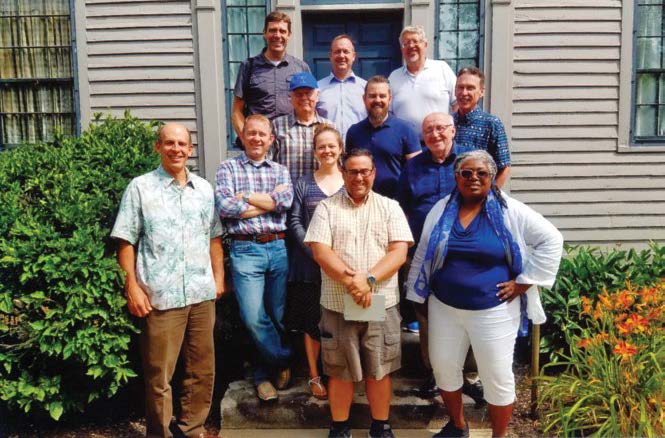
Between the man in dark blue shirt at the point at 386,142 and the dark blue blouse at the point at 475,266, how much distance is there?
0.78 metres

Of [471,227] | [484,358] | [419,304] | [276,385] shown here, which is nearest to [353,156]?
[471,227]

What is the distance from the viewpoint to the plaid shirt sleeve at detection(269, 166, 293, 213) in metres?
3.70

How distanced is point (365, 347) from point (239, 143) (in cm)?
188

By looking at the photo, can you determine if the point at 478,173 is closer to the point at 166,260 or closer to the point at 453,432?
the point at 453,432

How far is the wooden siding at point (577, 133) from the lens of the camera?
21.0ft

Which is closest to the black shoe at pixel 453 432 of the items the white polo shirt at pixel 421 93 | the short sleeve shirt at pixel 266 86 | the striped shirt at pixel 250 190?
the striped shirt at pixel 250 190

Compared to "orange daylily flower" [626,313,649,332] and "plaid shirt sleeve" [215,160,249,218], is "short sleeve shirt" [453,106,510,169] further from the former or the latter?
"plaid shirt sleeve" [215,160,249,218]

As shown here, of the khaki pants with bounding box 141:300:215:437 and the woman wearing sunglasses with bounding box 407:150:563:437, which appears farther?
the khaki pants with bounding box 141:300:215:437

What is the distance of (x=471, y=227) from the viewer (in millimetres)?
3285

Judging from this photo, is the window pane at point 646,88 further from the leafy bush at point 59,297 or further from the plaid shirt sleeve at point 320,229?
the leafy bush at point 59,297

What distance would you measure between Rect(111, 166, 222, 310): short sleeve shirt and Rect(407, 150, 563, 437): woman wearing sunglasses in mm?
1271

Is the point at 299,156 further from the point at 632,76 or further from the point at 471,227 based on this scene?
the point at 632,76

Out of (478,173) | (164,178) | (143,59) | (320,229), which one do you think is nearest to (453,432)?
(320,229)

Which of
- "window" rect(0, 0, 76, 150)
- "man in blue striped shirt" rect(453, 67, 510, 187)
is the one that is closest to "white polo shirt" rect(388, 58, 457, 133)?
"man in blue striped shirt" rect(453, 67, 510, 187)
